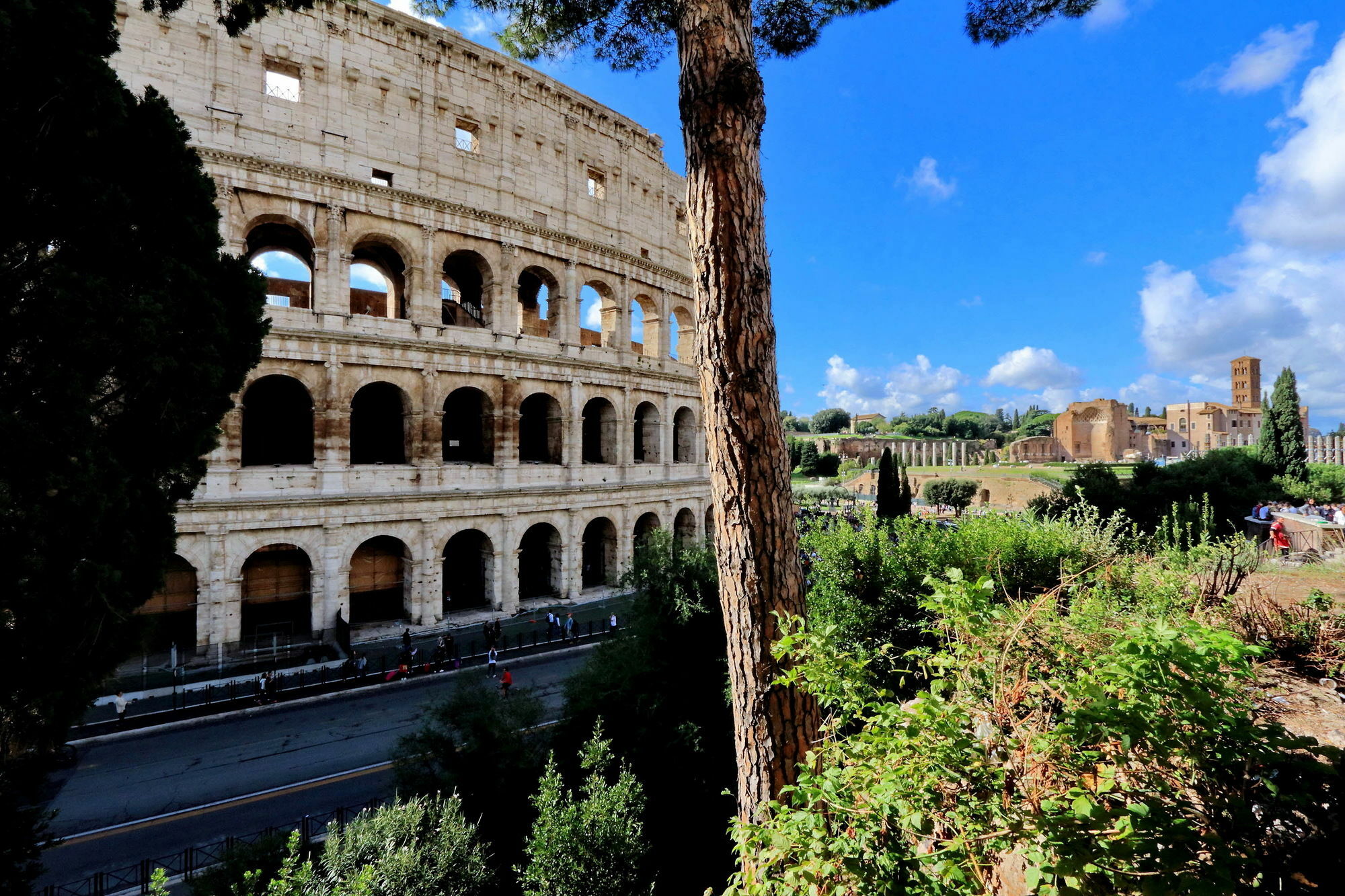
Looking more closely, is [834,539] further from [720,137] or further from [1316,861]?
[1316,861]

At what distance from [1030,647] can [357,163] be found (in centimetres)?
2121

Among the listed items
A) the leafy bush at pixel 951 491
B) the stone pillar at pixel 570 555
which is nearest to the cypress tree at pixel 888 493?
the stone pillar at pixel 570 555

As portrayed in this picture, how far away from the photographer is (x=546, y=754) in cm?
986

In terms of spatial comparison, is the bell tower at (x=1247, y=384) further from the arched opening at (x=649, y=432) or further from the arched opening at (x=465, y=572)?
the arched opening at (x=465, y=572)

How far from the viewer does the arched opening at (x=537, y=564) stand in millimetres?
22156

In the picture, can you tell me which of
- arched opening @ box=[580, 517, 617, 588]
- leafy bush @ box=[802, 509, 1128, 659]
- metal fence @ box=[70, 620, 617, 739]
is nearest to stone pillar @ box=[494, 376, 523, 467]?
arched opening @ box=[580, 517, 617, 588]

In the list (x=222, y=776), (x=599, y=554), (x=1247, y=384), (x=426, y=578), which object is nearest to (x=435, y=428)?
(x=426, y=578)

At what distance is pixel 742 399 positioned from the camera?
4.47 m

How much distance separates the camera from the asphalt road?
30.4 feet

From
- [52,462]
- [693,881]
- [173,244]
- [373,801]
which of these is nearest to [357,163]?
[173,244]

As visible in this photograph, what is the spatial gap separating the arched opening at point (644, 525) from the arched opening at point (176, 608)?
47.8 feet

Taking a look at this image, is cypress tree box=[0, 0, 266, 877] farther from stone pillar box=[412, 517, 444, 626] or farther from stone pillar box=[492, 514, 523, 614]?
stone pillar box=[492, 514, 523, 614]

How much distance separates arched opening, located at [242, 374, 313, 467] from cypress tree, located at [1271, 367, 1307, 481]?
157 ft

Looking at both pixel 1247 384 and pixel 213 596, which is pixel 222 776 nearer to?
pixel 213 596
